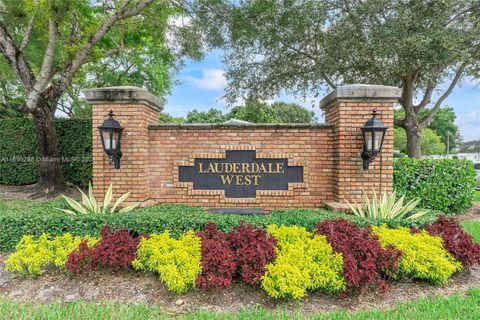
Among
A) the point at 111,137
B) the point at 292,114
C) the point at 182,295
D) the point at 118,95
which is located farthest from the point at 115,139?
the point at 292,114

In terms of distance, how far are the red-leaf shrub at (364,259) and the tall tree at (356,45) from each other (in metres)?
7.01

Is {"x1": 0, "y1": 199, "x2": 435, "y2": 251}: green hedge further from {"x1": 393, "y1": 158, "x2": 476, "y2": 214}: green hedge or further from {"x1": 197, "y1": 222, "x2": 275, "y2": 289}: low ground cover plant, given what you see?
{"x1": 393, "y1": 158, "x2": 476, "y2": 214}: green hedge

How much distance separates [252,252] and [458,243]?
2.33 meters

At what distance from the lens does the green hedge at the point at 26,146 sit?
31.7 ft

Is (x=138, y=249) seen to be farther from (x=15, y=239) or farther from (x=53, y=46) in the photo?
(x=53, y=46)

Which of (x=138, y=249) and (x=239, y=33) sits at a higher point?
(x=239, y=33)

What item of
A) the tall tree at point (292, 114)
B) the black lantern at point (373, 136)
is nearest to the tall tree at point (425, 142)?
the tall tree at point (292, 114)

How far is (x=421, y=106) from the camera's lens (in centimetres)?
1112

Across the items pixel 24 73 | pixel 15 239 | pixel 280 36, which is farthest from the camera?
pixel 280 36

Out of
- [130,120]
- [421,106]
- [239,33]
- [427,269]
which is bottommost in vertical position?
[427,269]

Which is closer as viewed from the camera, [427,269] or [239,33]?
[427,269]

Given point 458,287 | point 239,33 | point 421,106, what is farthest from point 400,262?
point 421,106

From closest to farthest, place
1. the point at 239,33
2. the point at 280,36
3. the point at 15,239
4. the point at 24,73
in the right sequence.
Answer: the point at 15,239, the point at 24,73, the point at 239,33, the point at 280,36

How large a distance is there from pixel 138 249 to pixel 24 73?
7.27 metres
